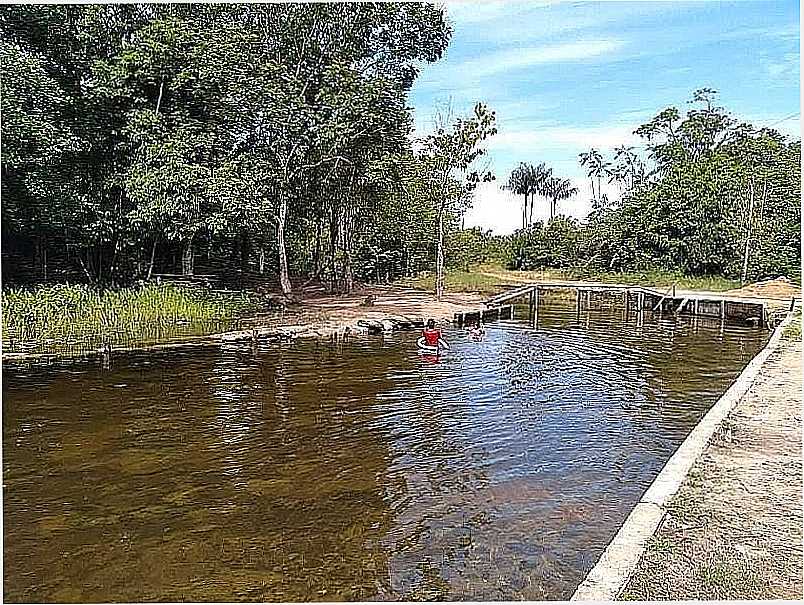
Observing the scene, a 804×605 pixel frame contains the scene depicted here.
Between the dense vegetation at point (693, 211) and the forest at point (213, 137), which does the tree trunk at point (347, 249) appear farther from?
the dense vegetation at point (693, 211)

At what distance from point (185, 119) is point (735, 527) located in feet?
36.6

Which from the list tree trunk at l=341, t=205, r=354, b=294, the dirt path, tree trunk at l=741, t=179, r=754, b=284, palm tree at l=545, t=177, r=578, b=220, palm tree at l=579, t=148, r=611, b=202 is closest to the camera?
the dirt path

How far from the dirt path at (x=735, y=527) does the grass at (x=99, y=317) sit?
748cm

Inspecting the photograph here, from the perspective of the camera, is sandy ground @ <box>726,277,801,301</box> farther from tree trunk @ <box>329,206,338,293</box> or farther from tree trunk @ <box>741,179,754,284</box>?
tree trunk @ <box>329,206,338,293</box>

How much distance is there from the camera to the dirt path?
9.20ft

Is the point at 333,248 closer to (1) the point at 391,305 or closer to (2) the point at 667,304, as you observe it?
(1) the point at 391,305

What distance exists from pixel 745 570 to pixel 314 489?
263 cm

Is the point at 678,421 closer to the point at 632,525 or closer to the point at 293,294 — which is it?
the point at 632,525

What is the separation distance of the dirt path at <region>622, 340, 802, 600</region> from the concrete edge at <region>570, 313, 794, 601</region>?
40mm

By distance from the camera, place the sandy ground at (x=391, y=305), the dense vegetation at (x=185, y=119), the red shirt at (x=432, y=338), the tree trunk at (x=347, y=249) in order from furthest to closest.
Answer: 1. the tree trunk at (x=347, y=249)
2. the sandy ground at (x=391, y=305)
3. the dense vegetation at (x=185, y=119)
4. the red shirt at (x=432, y=338)

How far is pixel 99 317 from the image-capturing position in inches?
419

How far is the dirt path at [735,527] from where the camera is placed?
2.80 m

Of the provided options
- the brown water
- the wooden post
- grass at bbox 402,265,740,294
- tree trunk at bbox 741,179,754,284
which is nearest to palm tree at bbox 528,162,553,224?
grass at bbox 402,265,740,294

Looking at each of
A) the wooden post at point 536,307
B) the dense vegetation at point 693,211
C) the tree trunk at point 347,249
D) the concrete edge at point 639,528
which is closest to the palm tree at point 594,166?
the dense vegetation at point 693,211
